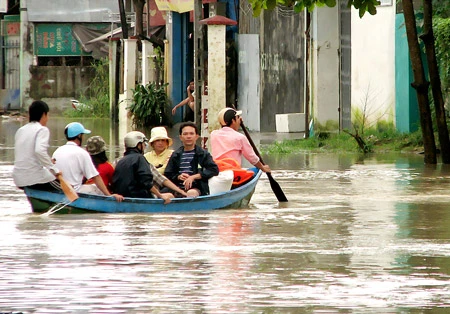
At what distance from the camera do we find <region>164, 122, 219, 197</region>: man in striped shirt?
13406mm

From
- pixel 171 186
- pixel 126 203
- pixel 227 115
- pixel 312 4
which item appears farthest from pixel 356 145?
pixel 126 203

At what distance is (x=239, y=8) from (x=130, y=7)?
1674 cm

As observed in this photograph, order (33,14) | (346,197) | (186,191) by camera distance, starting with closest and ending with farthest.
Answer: (186,191) → (346,197) → (33,14)

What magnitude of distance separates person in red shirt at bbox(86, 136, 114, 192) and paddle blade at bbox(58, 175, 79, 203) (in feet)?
2.41

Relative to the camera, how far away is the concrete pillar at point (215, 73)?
2122 centimetres

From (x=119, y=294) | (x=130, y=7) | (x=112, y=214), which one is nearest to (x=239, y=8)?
(x=130, y=7)

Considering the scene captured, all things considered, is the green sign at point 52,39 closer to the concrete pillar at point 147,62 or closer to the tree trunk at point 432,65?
the concrete pillar at point 147,62

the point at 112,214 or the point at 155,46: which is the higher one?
the point at 155,46

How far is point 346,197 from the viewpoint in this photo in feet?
48.2

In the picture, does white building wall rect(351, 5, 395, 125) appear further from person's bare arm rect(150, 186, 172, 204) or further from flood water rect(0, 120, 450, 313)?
person's bare arm rect(150, 186, 172, 204)

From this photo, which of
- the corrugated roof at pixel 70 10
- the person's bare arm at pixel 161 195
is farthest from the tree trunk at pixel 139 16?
the person's bare arm at pixel 161 195

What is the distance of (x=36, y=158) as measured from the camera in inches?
484

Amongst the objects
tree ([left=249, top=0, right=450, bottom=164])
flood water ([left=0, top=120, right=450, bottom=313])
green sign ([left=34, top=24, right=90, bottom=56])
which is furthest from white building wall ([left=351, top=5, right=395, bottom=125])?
green sign ([left=34, top=24, right=90, bottom=56])

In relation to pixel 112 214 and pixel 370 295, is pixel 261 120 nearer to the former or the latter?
pixel 112 214
